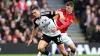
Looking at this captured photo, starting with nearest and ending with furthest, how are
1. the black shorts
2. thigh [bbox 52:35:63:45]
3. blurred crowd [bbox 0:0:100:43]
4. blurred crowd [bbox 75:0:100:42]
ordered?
1. the black shorts
2. thigh [bbox 52:35:63:45]
3. blurred crowd [bbox 0:0:100:43]
4. blurred crowd [bbox 75:0:100:42]

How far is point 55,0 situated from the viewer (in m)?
23.1

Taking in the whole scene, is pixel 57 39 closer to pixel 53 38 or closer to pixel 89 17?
pixel 53 38

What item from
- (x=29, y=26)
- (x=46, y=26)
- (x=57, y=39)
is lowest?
(x=29, y=26)

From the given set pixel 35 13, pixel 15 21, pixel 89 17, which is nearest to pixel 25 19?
pixel 15 21

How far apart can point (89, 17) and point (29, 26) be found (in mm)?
3041

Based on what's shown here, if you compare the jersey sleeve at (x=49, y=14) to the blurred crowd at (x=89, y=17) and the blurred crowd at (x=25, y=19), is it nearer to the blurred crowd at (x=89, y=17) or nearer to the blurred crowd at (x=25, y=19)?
the blurred crowd at (x=25, y=19)

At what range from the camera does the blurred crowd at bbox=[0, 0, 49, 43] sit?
19578 millimetres

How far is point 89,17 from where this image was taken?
21.6m

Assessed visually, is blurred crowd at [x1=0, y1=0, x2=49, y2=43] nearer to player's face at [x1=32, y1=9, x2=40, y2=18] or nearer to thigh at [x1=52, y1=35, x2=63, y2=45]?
thigh at [x1=52, y1=35, x2=63, y2=45]

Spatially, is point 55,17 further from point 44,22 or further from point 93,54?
point 93,54

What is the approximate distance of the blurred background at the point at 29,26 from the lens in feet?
63.9

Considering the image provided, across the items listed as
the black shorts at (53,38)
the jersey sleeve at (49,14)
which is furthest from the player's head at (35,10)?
the black shorts at (53,38)

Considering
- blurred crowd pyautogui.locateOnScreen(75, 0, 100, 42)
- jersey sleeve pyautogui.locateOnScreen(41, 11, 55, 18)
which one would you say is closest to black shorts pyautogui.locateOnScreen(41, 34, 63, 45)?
jersey sleeve pyautogui.locateOnScreen(41, 11, 55, 18)

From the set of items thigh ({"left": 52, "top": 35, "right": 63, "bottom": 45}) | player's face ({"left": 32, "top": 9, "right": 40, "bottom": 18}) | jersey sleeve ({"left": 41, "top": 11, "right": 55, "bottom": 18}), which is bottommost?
thigh ({"left": 52, "top": 35, "right": 63, "bottom": 45})
